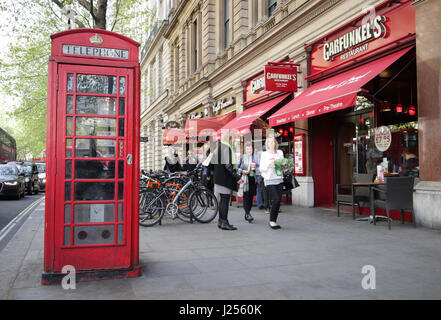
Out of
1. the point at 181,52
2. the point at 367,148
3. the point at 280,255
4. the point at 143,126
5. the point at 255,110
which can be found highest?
the point at 181,52

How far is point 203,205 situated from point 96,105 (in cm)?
500

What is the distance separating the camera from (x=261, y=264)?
5.00 meters

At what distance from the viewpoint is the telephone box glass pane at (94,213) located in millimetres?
4426

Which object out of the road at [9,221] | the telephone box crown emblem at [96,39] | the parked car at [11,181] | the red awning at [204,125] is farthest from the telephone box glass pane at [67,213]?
the parked car at [11,181]

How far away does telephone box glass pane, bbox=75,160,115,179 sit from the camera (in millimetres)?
4414

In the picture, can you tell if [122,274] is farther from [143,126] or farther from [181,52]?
[143,126]

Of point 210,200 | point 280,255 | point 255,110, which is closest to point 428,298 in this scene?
point 280,255

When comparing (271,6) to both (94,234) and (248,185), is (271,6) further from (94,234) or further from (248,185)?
(94,234)

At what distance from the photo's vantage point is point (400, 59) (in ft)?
29.3

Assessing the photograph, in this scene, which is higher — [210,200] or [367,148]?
[367,148]

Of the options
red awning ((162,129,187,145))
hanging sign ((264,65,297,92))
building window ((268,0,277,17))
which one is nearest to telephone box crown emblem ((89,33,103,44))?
hanging sign ((264,65,297,92))

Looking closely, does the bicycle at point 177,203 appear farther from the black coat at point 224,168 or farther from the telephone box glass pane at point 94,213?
the telephone box glass pane at point 94,213

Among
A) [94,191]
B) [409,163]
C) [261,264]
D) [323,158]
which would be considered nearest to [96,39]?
[94,191]

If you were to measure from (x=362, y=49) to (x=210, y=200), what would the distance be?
5.38 m
